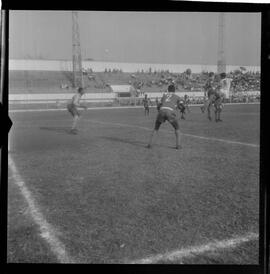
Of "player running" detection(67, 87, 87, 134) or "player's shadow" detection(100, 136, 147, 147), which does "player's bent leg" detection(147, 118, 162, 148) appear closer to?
"player's shadow" detection(100, 136, 147, 147)

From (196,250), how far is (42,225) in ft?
3.86

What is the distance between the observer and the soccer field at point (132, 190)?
2492mm

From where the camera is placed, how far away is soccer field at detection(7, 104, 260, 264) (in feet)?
8.18

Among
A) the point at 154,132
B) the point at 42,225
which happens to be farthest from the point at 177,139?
the point at 42,225

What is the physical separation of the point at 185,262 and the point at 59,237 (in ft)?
3.13

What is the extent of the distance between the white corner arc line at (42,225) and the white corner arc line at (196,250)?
0.48m

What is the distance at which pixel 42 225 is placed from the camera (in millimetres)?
2641

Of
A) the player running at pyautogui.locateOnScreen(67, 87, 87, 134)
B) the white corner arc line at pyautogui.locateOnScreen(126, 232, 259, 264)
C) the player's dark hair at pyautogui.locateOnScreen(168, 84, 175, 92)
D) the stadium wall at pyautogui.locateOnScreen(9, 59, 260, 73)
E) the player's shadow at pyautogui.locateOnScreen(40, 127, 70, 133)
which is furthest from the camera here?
the player's shadow at pyautogui.locateOnScreen(40, 127, 70, 133)

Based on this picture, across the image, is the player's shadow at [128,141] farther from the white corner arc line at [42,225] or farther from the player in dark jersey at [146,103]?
the white corner arc line at [42,225]

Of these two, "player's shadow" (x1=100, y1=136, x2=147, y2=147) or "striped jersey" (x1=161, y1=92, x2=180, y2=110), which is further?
"player's shadow" (x1=100, y1=136, x2=147, y2=147)

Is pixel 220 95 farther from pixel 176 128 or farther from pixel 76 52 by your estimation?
pixel 76 52

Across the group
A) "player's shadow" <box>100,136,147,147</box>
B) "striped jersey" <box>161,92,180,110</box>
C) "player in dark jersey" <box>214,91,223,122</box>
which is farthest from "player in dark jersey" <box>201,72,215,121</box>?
"player's shadow" <box>100,136,147,147</box>

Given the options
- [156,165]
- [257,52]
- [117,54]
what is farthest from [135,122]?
[257,52]
